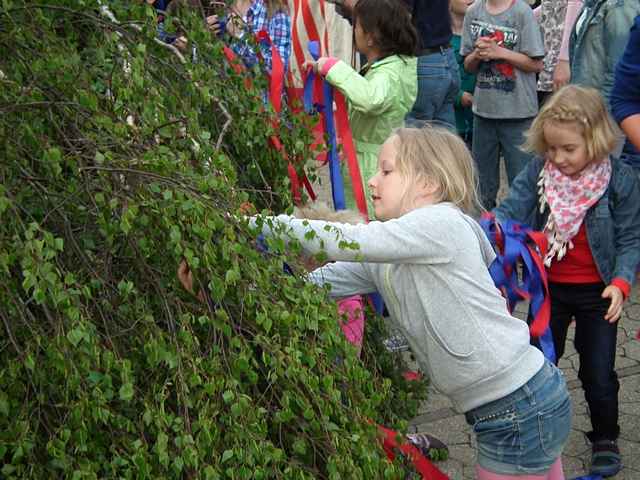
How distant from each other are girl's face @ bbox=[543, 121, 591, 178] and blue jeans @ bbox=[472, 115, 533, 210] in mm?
2136

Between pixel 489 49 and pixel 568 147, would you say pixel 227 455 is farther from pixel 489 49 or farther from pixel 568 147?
pixel 489 49

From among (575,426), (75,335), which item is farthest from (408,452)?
(575,426)

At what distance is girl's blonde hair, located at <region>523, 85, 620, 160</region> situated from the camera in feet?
11.1

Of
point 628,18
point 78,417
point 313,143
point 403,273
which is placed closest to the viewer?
point 78,417

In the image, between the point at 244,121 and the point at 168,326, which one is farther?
the point at 244,121

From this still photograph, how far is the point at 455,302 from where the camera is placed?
2.51m

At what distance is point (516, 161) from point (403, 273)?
127 inches

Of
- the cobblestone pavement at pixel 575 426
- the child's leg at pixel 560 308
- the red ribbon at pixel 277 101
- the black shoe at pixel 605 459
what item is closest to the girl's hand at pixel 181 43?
the red ribbon at pixel 277 101

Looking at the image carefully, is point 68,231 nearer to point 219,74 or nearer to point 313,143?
point 219,74

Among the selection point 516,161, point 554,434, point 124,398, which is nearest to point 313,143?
point 554,434

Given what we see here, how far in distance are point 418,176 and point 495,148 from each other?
3290 millimetres

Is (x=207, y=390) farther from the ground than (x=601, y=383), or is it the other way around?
(x=207, y=390)

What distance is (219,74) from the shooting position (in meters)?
2.92

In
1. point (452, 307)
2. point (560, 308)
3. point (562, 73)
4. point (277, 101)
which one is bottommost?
point (560, 308)
